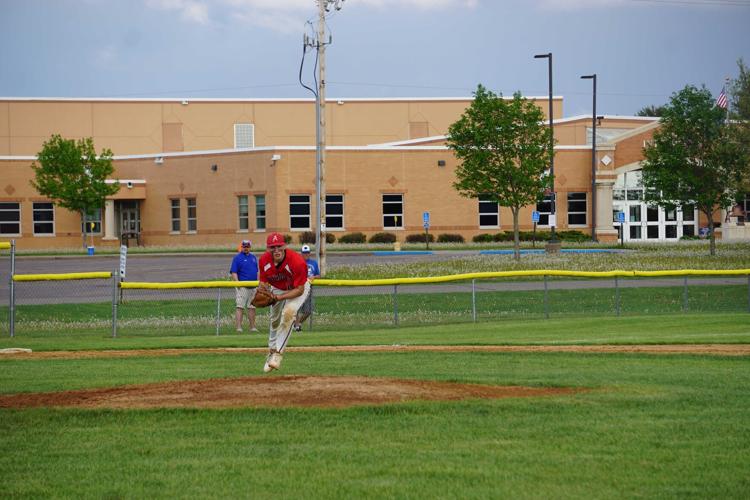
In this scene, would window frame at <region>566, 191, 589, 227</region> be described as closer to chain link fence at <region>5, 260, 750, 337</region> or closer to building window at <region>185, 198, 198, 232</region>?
building window at <region>185, 198, 198, 232</region>

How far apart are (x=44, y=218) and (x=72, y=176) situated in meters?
6.18

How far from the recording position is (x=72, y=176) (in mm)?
59594

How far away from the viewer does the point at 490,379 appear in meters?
13.1

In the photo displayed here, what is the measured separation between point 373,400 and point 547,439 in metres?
2.56

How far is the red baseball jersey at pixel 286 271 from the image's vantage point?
13.2 metres

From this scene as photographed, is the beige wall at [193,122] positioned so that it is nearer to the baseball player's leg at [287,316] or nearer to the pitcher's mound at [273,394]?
the baseball player's leg at [287,316]

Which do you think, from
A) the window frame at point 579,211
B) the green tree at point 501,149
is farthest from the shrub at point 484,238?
the green tree at point 501,149

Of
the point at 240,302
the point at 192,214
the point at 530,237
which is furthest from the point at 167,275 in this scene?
the point at 530,237

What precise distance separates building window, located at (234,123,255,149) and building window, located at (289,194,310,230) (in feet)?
48.4

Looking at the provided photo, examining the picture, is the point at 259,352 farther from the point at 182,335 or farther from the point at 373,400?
the point at 373,400

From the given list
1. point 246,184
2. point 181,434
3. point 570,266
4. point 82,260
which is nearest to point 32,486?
point 181,434

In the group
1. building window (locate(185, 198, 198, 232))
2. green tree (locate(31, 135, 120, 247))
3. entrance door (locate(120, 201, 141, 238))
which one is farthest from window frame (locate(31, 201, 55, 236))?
building window (locate(185, 198, 198, 232))

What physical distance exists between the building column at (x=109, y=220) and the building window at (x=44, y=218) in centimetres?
313

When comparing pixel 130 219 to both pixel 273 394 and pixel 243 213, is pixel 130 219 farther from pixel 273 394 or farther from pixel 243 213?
pixel 273 394
